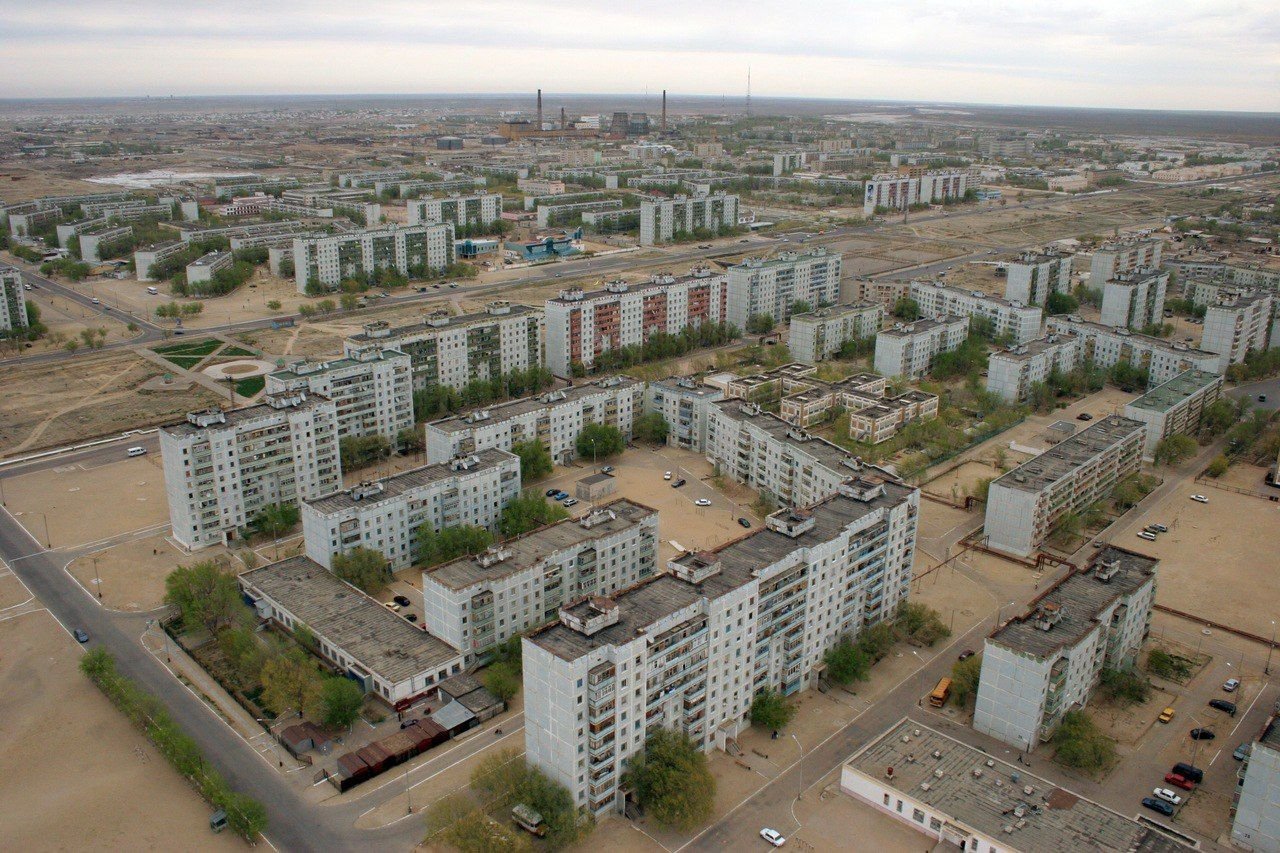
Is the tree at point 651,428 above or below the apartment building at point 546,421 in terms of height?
below

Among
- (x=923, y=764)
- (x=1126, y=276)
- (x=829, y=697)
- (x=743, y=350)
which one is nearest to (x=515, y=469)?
(x=829, y=697)

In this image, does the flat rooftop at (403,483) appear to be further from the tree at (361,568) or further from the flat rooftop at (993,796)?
the flat rooftop at (993,796)

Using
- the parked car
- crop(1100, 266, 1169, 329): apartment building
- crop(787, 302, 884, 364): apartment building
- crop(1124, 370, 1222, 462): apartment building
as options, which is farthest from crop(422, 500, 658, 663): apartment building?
crop(1100, 266, 1169, 329): apartment building

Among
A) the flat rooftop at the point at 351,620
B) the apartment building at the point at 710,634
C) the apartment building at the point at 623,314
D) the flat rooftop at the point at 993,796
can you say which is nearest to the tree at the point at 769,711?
the apartment building at the point at 710,634

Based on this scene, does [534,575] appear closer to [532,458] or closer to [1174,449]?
[532,458]

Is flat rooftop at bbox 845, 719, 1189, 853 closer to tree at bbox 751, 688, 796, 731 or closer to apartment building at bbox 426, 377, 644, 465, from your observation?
tree at bbox 751, 688, 796, 731

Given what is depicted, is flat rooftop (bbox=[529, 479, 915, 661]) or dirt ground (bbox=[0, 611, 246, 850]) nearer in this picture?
flat rooftop (bbox=[529, 479, 915, 661])

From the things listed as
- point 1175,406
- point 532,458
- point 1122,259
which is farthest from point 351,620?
point 1122,259

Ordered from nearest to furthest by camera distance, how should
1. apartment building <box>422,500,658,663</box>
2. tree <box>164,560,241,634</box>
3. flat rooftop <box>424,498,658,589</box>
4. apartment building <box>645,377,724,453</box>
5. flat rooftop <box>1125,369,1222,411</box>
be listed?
1. apartment building <box>422,500,658,663</box>
2. flat rooftop <box>424,498,658,589</box>
3. tree <box>164,560,241,634</box>
4. flat rooftop <box>1125,369,1222,411</box>
5. apartment building <box>645,377,724,453</box>
